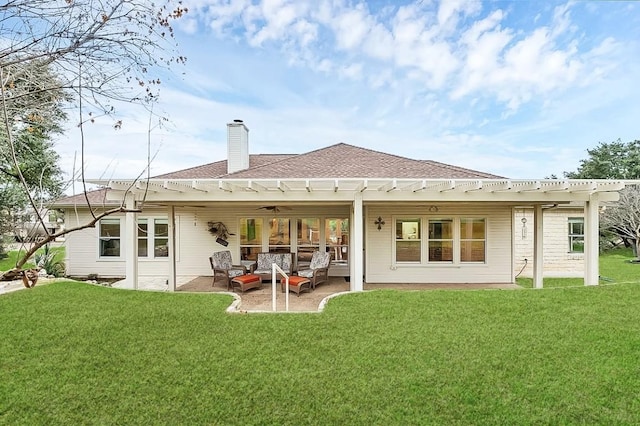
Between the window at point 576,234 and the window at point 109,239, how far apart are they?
1840cm

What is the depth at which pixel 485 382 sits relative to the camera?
3924mm

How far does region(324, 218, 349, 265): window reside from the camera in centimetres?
1164

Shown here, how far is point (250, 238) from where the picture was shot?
1192cm

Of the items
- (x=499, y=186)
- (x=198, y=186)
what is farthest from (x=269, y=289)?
(x=499, y=186)

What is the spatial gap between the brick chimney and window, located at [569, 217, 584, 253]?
550 inches

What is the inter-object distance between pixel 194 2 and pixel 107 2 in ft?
5.07

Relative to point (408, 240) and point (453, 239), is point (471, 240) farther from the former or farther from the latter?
point (408, 240)

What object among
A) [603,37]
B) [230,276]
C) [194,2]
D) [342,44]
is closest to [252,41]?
[342,44]

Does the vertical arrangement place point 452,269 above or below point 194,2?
below

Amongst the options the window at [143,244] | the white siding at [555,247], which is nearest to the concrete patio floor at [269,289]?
the window at [143,244]

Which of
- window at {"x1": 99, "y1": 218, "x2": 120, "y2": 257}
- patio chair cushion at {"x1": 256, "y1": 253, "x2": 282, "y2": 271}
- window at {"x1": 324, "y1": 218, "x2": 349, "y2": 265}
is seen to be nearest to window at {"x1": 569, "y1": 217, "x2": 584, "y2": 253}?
window at {"x1": 324, "y1": 218, "x2": 349, "y2": 265}

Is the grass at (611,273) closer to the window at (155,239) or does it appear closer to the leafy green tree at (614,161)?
the leafy green tree at (614,161)

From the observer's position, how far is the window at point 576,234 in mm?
14484

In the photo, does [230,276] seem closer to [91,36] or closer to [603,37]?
[91,36]
